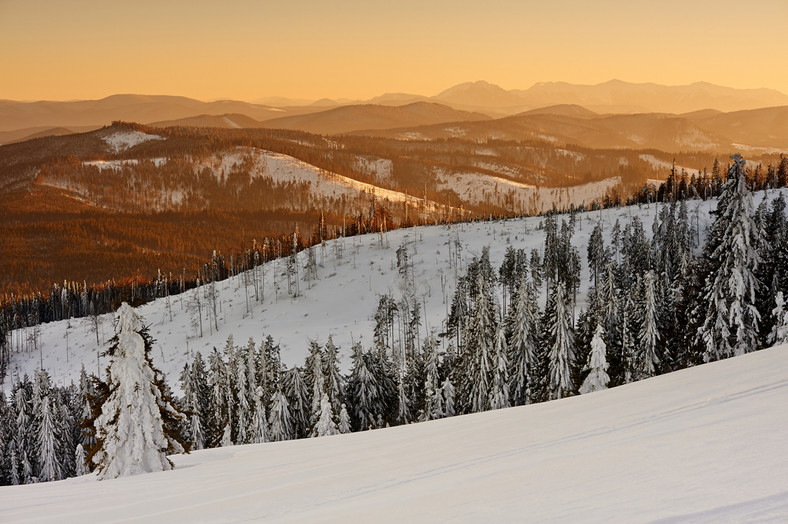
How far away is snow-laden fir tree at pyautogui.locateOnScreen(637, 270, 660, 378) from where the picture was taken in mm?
44875

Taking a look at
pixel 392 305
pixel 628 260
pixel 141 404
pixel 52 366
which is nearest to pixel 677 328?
pixel 141 404

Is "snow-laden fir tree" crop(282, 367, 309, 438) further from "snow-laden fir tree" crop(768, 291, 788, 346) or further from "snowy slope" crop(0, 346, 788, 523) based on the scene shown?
"snowy slope" crop(0, 346, 788, 523)

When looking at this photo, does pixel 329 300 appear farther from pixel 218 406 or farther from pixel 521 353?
pixel 521 353

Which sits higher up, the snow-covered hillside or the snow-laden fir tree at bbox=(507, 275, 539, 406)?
the snow-laden fir tree at bbox=(507, 275, 539, 406)

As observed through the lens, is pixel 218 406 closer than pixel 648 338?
No

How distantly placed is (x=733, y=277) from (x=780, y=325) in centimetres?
377

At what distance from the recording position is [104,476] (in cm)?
1839

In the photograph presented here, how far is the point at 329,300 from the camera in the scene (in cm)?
14125

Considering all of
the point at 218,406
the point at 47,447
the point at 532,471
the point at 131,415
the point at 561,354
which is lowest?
the point at 47,447

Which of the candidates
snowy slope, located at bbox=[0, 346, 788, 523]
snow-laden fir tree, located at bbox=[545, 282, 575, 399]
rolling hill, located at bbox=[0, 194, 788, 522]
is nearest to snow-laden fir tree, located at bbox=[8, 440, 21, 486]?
snow-laden fir tree, located at bbox=[545, 282, 575, 399]

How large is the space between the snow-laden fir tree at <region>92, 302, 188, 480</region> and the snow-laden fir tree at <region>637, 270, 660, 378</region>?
38.1 metres

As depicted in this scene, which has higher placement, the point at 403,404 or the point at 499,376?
the point at 499,376

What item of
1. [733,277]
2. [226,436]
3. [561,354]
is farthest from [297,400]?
[733,277]

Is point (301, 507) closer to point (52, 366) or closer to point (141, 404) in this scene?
point (141, 404)
